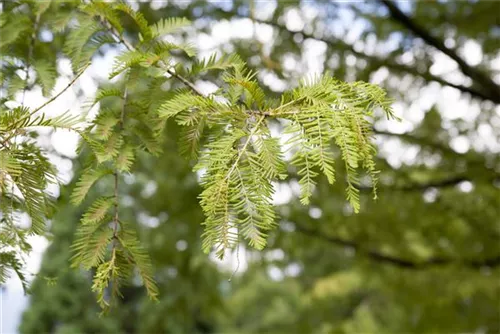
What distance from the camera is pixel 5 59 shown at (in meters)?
1.48

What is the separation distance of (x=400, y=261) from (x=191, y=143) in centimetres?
327

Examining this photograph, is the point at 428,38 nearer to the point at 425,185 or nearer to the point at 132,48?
the point at 425,185

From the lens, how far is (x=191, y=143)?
1.21 meters

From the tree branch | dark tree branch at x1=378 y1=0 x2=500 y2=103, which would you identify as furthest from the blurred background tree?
the tree branch

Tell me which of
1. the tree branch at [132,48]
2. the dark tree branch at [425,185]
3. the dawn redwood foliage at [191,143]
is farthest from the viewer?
the dark tree branch at [425,185]

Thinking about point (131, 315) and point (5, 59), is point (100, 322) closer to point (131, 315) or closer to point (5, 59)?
point (131, 315)

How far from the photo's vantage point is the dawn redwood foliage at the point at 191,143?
0.98 metres

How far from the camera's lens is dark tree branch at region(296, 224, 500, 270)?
13.1 ft

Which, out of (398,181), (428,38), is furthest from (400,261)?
(428,38)

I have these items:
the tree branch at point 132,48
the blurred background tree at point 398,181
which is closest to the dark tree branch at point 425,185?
the blurred background tree at point 398,181

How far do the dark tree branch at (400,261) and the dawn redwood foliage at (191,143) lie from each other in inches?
110

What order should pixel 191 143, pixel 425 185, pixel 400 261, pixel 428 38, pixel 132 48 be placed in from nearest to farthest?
pixel 191 143
pixel 132 48
pixel 428 38
pixel 425 185
pixel 400 261

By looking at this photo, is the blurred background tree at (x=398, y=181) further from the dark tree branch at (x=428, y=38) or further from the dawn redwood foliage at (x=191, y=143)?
the dawn redwood foliage at (x=191, y=143)

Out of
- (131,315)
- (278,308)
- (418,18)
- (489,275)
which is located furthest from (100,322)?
(418,18)
